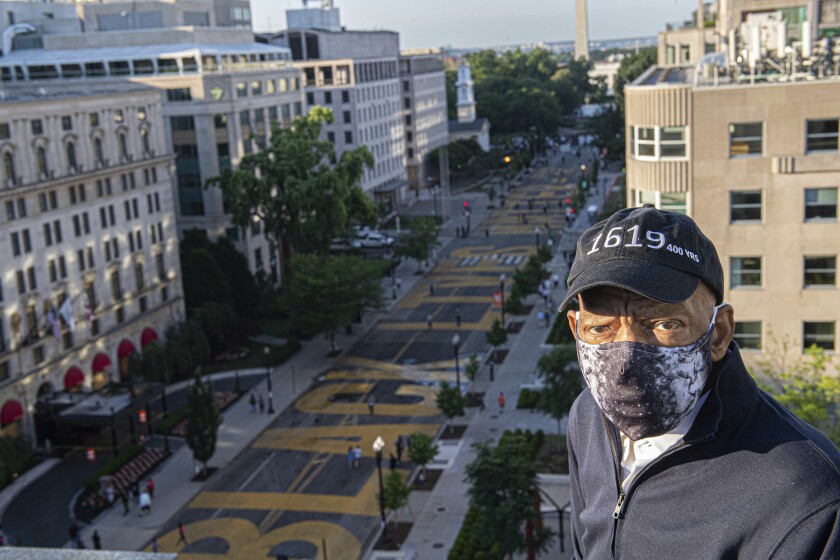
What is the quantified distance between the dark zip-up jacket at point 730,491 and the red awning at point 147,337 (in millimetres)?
60131

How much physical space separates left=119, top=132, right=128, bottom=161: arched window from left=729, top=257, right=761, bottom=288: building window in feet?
129

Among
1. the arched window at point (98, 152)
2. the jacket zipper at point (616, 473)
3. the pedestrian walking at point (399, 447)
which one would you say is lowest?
the pedestrian walking at point (399, 447)

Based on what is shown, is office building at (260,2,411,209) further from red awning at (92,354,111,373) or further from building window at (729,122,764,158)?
building window at (729,122,764,158)

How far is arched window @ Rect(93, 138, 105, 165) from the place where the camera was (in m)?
59.4

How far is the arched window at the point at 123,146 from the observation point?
62188 mm

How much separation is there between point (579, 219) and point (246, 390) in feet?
184

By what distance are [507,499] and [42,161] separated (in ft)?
111

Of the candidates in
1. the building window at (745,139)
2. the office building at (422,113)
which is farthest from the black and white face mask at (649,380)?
the office building at (422,113)

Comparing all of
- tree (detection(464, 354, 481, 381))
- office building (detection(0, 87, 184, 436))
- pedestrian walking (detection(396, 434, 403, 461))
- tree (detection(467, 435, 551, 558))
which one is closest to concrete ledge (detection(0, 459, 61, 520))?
office building (detection(0, 87, 184, 436))

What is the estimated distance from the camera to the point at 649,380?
13.5 ft

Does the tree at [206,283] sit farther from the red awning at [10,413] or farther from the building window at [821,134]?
the building window at [821,134]

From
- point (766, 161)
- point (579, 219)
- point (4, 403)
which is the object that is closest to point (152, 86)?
point (4, 403)

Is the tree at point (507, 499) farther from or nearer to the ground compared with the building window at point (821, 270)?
nearer to the ground

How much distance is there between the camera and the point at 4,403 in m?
49.0
